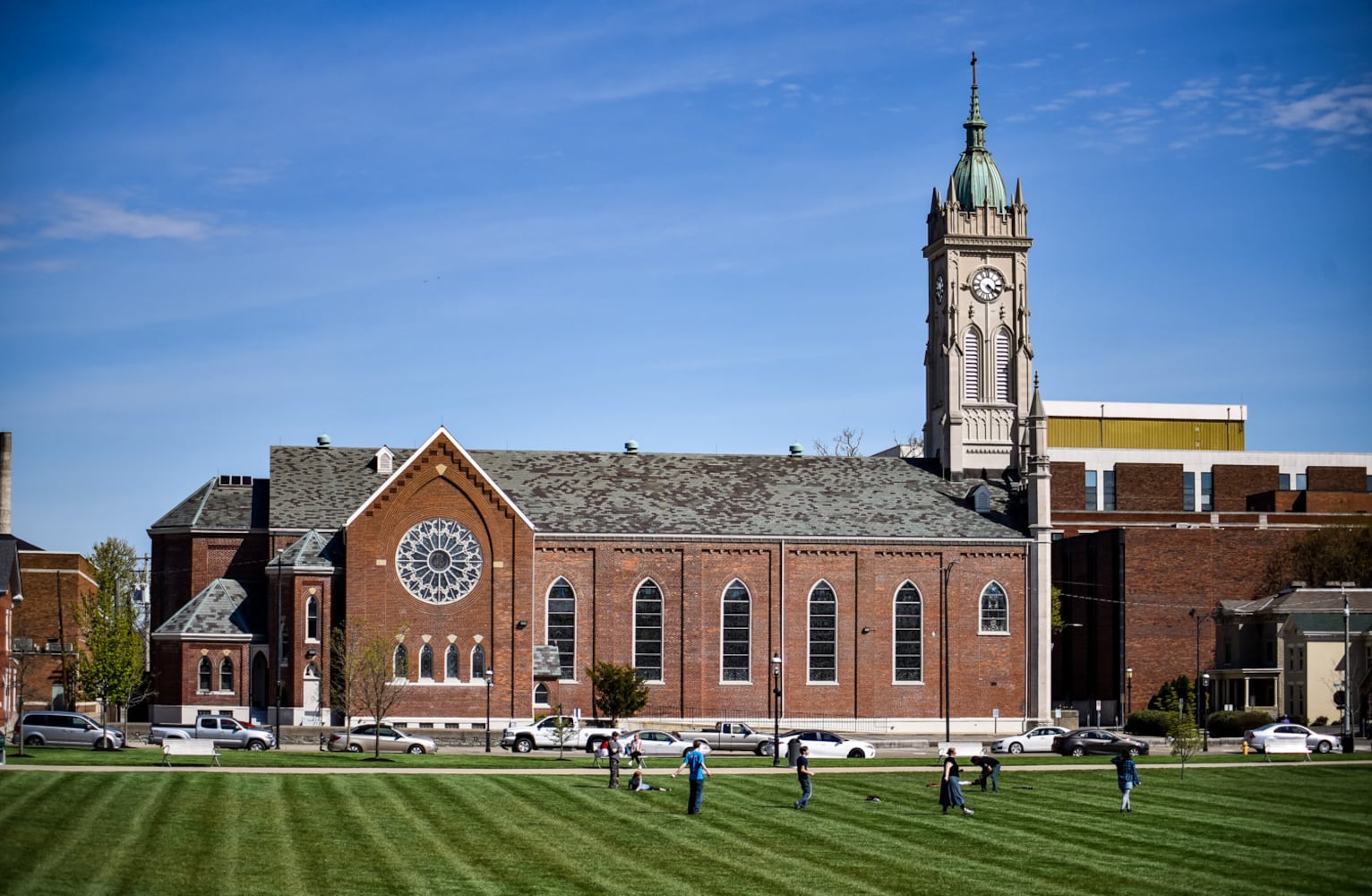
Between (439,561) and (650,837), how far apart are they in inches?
1875

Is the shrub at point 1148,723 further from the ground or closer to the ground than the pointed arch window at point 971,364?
closer to the ground

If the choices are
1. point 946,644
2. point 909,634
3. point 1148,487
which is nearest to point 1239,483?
point 1148,487

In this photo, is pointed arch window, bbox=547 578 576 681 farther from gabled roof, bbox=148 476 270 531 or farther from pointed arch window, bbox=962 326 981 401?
pointed arch window, bbox=962 326 981 401

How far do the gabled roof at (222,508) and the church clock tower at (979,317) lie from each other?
37.8 meters

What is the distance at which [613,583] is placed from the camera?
89812 millimetres

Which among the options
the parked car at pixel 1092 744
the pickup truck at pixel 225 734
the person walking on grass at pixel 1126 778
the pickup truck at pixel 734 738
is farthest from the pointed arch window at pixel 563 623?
the person walking on grass at pixel 1126 778

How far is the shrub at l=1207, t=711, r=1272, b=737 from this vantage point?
8850 centimetres

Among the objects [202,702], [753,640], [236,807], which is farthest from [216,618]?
[236,807]

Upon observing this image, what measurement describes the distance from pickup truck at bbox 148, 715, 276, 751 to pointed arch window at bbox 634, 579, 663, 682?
2268 cm

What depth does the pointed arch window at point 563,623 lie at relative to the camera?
88.6 metres

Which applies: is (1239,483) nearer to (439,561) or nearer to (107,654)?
(439,561)

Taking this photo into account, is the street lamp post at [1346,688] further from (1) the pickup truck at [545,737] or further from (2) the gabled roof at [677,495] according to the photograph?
(1) the pickup truck at [545,737]

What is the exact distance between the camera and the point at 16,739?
67812mm

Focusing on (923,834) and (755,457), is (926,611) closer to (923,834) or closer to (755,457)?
(755,457)
